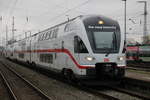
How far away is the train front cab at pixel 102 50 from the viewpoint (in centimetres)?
1045

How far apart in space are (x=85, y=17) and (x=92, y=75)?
115 inches

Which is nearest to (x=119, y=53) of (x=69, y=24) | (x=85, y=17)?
(x=85, y=17)

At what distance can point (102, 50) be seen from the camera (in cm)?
1059

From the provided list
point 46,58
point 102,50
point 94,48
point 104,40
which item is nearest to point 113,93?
point 102,50

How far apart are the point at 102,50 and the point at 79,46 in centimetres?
109

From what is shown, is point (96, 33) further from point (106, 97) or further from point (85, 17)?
point (106, 97)

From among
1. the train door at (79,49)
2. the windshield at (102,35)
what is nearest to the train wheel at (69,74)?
the train door at (79,49)

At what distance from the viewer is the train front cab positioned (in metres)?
10.4

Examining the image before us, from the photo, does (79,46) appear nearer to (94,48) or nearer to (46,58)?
(94,48)

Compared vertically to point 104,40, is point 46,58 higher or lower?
lower

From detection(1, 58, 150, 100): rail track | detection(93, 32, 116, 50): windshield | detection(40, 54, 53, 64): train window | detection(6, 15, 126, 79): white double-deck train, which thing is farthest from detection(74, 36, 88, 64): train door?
detection(40, 54, 53, 64): train window

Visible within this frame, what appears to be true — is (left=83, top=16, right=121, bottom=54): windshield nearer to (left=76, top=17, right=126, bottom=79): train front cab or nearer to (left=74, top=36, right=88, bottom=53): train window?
(left=76, top=17, right=126, bottom=79): train front cab

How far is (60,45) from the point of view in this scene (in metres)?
13.4

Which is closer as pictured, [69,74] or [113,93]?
[113,93]
